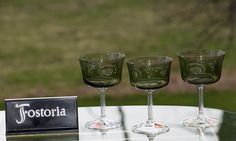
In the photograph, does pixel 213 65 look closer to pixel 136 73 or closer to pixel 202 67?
pixel 202 67

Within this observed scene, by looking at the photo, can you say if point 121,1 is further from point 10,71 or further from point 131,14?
point 10,71

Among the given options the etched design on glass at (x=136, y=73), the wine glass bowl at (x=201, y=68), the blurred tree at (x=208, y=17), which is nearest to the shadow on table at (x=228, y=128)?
the wine glass bowl at (x=201, y=68)

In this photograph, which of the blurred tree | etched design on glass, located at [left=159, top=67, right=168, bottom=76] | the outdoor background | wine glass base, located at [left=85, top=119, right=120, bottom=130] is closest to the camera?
etched design on glass, located at [left=159, top=67, right=168, bottom=76]

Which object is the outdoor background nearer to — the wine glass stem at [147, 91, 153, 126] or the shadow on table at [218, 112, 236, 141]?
the shadow on table at [218, 112, 236, 141]

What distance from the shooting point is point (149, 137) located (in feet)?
6.07

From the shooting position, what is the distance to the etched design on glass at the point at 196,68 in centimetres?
186

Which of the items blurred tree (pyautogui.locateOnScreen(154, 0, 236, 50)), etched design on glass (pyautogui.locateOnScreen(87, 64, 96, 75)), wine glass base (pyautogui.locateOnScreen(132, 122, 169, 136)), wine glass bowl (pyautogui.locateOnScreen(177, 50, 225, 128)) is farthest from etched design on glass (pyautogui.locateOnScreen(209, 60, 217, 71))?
blurred tree (pyautogui.locateOnScreen(154, 0, 236, 50))

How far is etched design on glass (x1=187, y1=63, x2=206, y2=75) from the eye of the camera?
1856 millimetres

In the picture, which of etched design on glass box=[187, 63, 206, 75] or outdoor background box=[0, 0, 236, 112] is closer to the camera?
etched design on glass box=[187, 63, 206, 75]

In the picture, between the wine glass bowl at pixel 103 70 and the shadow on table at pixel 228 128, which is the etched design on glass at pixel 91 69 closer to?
the wine glass bowl at pixel 103 70

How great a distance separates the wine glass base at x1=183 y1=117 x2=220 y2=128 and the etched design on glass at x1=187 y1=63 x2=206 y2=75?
0.16 metres

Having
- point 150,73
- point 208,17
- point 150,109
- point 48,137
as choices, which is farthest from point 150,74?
point 208,17

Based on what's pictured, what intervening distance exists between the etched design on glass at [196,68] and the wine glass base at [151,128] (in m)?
0.19

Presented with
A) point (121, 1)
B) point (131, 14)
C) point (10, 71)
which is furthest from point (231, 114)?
point (121, 1)
